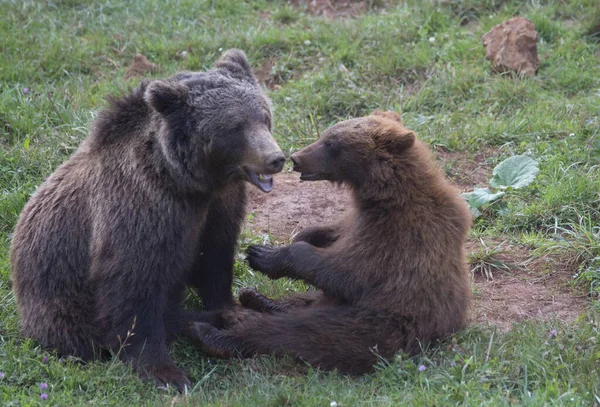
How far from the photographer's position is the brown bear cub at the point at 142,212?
5.69 meters

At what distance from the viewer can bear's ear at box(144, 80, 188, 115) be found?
5.57 m

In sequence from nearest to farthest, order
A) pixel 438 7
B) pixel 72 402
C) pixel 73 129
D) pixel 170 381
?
1. pixel 72 402
2. pixel 170 381
3. pixel 73 129
4. pixel 438 7

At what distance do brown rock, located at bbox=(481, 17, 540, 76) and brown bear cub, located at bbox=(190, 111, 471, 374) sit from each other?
3.27m

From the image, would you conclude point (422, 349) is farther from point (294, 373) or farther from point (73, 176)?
point (73, 176)

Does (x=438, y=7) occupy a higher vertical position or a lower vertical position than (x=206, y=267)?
higher

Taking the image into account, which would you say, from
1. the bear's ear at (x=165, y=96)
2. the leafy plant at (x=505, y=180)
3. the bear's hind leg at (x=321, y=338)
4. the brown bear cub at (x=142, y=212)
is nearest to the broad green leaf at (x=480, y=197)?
the leafy plant at (x=505, y=180)

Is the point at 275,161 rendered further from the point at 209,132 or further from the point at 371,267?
the point at 371,267

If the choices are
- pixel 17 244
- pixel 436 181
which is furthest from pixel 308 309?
pixel 17 244

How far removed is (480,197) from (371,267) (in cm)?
200

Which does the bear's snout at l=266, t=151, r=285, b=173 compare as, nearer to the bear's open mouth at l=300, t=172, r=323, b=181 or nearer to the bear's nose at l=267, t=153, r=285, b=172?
the bear's nose at l=267, t=153, r=285, b=172

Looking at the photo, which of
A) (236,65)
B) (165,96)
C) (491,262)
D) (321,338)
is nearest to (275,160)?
(165,96)

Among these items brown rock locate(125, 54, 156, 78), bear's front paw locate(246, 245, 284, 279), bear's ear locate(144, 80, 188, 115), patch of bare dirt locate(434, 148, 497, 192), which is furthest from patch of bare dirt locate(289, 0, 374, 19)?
bear's ear locate(144, 80, 188, 115)

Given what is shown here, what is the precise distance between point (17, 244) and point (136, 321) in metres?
1.24

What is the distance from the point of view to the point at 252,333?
5.91 metres
